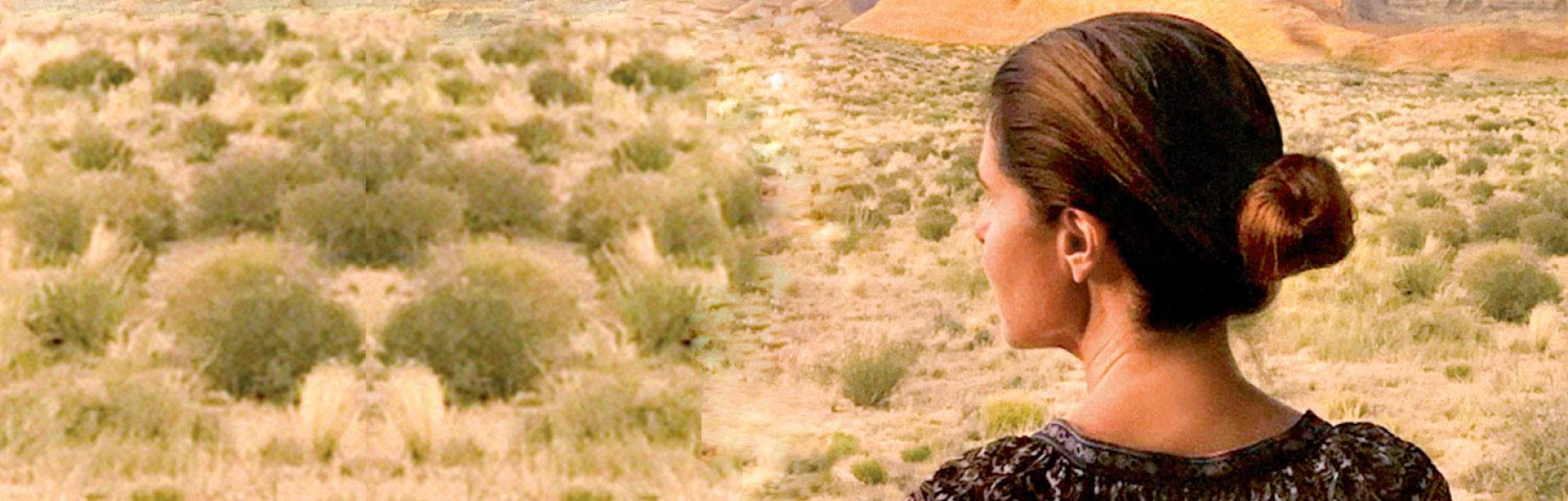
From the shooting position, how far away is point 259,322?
12.8 m

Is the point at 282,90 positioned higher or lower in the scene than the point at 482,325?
higher

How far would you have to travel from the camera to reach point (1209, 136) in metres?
0.88

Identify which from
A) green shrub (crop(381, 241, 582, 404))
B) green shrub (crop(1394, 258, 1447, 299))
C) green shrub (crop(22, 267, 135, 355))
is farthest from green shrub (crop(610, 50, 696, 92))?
green shrub (crop(1394, 258, 1447, 299))

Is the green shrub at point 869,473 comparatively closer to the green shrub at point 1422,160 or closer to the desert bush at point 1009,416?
the desert bush at point 1009,416

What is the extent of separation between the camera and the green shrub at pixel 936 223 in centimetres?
1401

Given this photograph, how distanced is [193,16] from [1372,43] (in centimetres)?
1090

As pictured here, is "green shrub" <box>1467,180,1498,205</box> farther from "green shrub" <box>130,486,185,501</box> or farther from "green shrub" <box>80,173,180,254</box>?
"green shrub" <box>80,173,180,254</box>

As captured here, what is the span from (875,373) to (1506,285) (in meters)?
3.55

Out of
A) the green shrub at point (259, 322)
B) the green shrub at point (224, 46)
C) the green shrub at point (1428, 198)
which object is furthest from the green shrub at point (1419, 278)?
the green shrub at point (224, 46)

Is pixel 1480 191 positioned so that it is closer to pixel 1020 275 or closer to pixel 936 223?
pixel 936 223

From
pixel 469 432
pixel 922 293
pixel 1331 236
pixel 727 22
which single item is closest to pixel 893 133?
pixel 727 22

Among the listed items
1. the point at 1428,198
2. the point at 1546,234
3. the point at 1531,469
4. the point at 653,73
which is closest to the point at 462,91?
the point at 653,73

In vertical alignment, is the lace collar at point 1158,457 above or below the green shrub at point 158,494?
above

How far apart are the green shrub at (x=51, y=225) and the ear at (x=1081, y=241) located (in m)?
14.8
